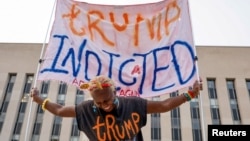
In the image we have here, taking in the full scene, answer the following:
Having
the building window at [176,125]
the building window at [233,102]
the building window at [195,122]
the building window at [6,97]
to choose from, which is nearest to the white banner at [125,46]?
the building window at [176,125]

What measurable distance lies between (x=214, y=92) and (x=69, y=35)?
83.9 feet

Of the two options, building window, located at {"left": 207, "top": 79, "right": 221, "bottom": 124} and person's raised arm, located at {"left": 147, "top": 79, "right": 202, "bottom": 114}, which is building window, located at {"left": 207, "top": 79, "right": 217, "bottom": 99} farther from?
person's raised arm, located at {"left": 147, "top": 79, "right": 202, "bottom": 114}

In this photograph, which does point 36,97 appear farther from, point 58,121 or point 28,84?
point 28,84

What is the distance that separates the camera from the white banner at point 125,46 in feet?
13.0

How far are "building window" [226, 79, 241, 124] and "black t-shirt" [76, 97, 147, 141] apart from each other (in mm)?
25483

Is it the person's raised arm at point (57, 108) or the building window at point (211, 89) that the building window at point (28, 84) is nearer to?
the building window at point (211, 89)

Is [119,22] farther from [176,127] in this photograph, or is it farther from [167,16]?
[176,127]

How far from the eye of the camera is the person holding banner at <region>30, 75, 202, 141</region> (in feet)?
8.22

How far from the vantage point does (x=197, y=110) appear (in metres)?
26.8

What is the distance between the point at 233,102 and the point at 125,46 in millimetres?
25293

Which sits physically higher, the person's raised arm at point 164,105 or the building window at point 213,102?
the building window at point 213,102

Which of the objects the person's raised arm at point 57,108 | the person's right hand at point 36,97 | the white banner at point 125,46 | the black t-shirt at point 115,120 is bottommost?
the black t-shirt at point 115,120

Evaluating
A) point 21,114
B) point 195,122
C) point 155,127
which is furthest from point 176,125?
point 21,114

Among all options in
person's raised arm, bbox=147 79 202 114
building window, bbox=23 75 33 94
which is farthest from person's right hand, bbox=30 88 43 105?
building window, bbox=23 75 33 94
